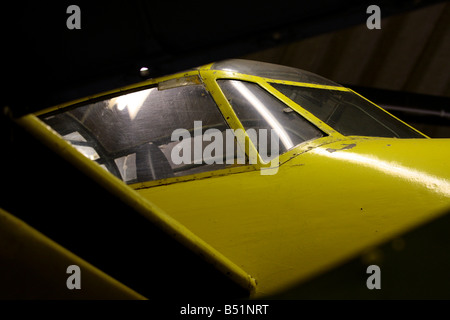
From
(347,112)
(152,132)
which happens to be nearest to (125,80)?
(152,132)

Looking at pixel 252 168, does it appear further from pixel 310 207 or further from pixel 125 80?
pixel 125 80

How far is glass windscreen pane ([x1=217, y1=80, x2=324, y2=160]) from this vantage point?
206cm

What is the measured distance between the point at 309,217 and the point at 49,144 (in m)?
0.92

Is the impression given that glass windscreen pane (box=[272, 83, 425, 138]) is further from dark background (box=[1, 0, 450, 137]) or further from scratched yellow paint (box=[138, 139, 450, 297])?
dark background (box=[1, 0, 450, 137])

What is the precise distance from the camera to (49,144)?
42.7 inches

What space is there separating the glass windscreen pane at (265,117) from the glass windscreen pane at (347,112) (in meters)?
0.15

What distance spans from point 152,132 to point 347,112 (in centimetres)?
115

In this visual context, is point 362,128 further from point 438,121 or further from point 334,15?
point 438,121

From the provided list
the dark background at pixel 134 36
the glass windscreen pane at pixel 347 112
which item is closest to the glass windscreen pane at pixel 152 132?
the glass windscreen pane at pixel 347 112

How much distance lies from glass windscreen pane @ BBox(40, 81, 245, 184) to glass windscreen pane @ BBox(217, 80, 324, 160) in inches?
4.2

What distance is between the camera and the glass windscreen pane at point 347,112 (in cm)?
243

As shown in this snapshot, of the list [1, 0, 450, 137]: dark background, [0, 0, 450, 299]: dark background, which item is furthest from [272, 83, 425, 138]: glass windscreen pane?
[1, 0, 450, 137]: dark background

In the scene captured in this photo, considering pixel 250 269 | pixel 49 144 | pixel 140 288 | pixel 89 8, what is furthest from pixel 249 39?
pixel 250 269

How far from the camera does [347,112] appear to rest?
8.91 ft
